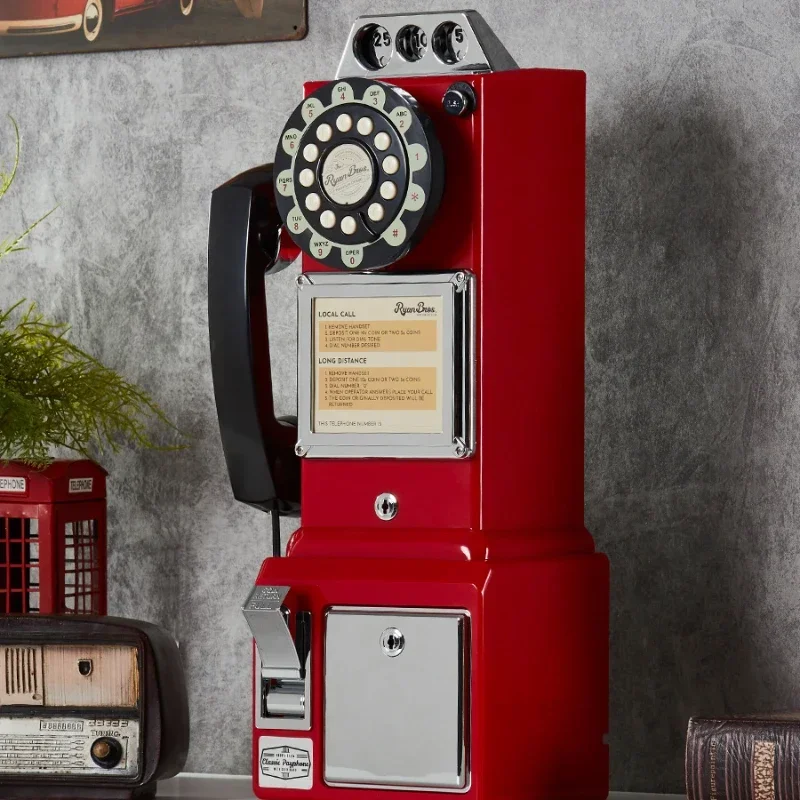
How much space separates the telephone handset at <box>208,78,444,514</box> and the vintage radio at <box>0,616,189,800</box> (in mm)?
199

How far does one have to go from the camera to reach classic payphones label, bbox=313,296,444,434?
4.09 feet

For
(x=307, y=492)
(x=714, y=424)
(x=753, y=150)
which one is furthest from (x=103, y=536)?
(x=753, y=150)

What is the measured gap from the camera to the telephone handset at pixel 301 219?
4.00ft

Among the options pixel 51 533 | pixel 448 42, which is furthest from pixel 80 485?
pixel 448 42

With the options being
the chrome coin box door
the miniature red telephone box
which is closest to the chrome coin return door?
the chrome coin box door

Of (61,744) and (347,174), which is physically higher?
(347,174)

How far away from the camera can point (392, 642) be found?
1229 mm

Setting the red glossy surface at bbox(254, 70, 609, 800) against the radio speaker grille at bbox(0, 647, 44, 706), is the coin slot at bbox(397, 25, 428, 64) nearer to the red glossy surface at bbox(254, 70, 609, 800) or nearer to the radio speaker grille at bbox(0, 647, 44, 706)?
the red glossy surface at bbox(254, 70, 609, 800)

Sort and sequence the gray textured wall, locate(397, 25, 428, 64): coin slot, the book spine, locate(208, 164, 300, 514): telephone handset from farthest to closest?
the gray textured wall, locate(208, 164, 300, 514): telephone handset, locate(397, 25, 428, 64): coin slot, the book spine

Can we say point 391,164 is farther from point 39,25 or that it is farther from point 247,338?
point 39,25

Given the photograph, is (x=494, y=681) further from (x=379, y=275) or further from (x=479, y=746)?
(x=379, y=275)

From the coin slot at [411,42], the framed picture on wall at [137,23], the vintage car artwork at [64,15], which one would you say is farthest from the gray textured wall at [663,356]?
the coin slot at [411,42]

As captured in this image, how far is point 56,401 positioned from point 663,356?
69cm

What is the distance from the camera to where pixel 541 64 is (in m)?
1.61
